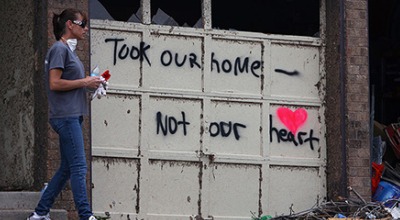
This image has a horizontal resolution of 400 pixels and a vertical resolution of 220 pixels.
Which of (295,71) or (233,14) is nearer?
(233,14)

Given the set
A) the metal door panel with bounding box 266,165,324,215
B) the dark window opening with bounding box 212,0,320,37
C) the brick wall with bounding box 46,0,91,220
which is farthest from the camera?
the dark window opening with bounding box 212,0,320,37

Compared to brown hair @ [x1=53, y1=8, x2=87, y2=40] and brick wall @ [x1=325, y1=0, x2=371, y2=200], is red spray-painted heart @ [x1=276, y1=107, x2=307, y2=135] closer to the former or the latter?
brick wall @ [x1=325, y1=0, x2=371, y2=200]

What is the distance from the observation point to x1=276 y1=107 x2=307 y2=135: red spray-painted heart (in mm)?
11547

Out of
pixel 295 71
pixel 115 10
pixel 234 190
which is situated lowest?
pixel 234 190

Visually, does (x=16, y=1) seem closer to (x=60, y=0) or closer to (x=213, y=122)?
(x=60, y=0)

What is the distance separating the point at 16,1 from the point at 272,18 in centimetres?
Answer: 280

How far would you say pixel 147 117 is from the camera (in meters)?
10.9

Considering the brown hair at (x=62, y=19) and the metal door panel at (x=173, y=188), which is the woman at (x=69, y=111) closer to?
the brown hair at (x=62, y=19)

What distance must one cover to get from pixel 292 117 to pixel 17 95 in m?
2.95

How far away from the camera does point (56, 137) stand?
1013cm

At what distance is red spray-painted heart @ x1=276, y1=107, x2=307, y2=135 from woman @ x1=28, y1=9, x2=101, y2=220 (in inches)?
120

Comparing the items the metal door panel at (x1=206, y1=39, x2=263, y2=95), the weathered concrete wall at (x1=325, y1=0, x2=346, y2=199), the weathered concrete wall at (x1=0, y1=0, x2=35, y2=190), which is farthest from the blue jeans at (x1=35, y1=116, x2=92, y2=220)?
the weathered concrete wall at (x1=325, y1=0, x2=346, y2=199)

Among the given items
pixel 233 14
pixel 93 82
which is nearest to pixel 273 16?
pixel 233 14

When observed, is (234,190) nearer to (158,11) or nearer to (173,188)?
(173,188)
